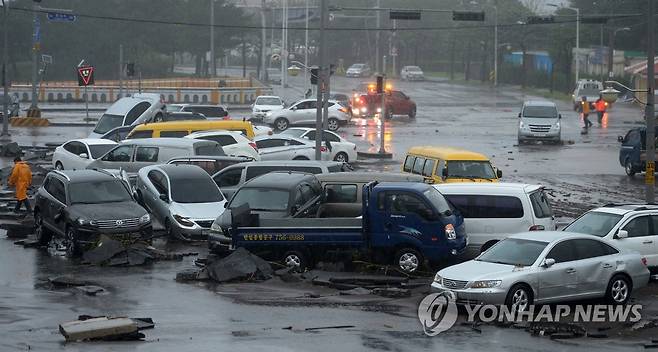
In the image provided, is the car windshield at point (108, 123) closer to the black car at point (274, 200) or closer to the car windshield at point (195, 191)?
the car windshield at point (195, 191)

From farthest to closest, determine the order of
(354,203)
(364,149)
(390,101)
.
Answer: (390,101)
(364,149)
(354,203)

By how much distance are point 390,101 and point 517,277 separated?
152 feet

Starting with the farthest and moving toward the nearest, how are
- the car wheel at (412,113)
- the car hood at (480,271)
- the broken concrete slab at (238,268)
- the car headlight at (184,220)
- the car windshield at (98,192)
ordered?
the car wheel at (412,113) → the car headlight at (184,220) → the car windshield at (98,192) → the broken concrete slab at (238,268) → the car hood at (480,271)

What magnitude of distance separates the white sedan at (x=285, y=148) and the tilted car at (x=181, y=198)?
30.9 feet

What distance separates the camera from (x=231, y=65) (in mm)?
156250

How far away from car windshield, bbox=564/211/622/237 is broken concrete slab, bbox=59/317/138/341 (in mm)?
9156

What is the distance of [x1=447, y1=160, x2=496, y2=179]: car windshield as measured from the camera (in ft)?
92.9

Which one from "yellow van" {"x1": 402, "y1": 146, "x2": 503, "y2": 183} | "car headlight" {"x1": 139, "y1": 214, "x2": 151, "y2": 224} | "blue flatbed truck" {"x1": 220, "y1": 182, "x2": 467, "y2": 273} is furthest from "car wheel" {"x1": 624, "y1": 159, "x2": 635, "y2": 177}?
"car headlight" {"x1": 139, "y1": 214, "x2": 151, "y2": 224}

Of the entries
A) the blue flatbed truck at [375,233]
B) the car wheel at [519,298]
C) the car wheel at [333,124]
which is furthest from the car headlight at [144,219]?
the car wheel at [333,124]

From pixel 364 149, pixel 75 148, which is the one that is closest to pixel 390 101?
pixel 364 149

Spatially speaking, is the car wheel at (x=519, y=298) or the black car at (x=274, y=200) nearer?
the car wheel at (x=519, y=298)

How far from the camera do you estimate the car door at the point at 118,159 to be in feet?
103

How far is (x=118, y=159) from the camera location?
3152 centimetres

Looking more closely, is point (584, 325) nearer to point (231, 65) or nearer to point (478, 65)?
point (478, 65)
